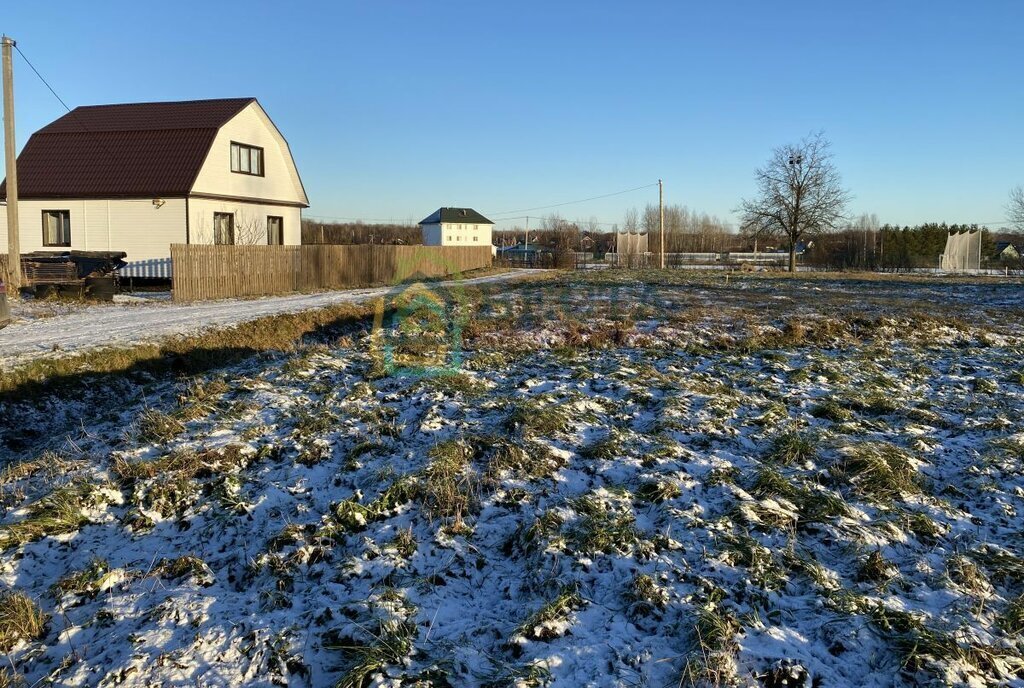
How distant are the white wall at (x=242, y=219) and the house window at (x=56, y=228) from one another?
5016 millimetres

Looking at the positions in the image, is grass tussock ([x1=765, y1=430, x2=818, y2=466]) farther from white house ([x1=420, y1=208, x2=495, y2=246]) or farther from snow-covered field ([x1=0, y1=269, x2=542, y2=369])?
white house ([x1=420, y1=208, x2=495, y2=246])

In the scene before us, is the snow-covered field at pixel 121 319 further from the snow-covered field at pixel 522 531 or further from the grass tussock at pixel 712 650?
the grass tussock at pixel 712 650

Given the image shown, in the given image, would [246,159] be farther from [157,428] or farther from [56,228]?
[157,428]

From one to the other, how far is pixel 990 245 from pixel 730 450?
69.1 m

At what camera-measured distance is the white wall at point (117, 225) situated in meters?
24.3

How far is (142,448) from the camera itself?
6.01 meters

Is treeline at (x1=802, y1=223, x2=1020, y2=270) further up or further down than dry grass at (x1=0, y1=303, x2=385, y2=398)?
further up

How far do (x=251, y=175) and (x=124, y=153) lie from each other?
443cm

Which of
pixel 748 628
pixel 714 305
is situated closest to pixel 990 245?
pixel 714 305

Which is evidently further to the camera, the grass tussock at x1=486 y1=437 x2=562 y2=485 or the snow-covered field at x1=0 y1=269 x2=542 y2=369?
the snow-covered field at x1=0 y1=269 x2=542 y2=369

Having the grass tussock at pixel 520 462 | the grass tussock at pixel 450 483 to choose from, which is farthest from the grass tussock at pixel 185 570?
the grass tussock at pixel 520 462

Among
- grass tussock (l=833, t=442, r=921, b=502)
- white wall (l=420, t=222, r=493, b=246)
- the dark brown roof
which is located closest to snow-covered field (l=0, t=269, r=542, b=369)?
the dark brown roof

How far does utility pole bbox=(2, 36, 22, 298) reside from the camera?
1766 cm

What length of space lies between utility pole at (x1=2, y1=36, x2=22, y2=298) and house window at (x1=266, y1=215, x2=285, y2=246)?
11262 mm
